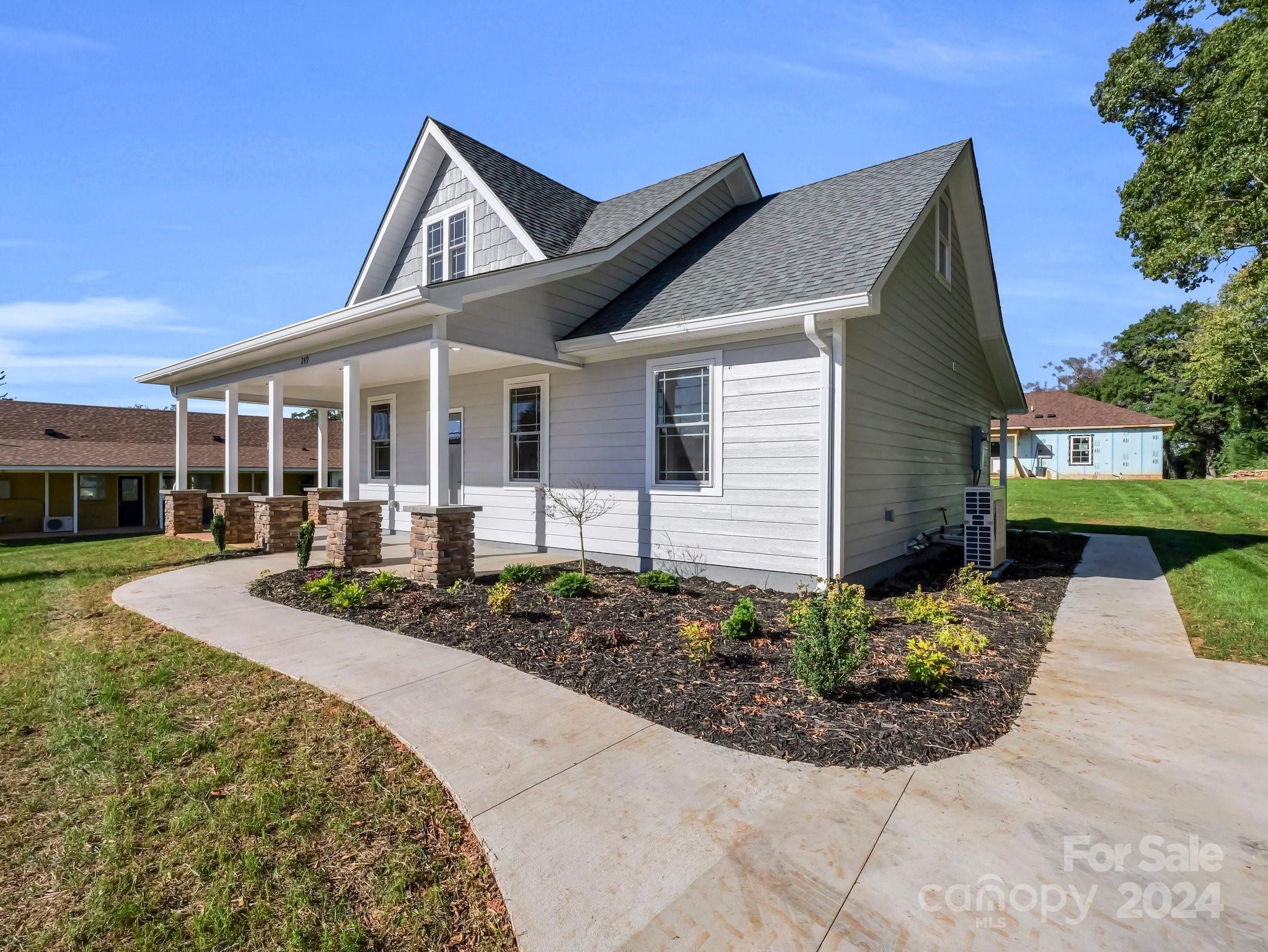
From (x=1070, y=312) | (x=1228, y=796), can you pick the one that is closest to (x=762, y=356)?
(x=1228, y=796)

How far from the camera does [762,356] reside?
7297 millimetres

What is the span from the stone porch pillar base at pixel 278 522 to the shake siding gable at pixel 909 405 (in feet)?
31.3

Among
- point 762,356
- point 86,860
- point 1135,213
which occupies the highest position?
point 1135,213

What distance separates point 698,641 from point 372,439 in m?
10.9

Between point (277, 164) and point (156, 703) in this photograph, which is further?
point (277, 164)

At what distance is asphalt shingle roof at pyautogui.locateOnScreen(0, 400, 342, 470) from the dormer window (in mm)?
18507

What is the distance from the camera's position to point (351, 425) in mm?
9039

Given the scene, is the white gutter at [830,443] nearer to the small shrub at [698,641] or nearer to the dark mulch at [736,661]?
the dark mulch at [736,661]

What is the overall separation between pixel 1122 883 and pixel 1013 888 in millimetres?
468

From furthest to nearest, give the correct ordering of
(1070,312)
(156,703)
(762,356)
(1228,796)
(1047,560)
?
(1070,312) < (1047,560) < (762,356) < (156,703) < (1228,796)

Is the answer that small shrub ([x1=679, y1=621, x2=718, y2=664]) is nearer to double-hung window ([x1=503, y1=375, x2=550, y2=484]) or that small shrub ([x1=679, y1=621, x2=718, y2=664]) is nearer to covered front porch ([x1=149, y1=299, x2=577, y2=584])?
covered front porch ([x1=149, y1=299, x2=577, y2=584])

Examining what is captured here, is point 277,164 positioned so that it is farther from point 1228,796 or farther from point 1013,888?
point 1228,796

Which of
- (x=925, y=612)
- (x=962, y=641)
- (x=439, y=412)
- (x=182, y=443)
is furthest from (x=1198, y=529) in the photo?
(x=182, y=443)

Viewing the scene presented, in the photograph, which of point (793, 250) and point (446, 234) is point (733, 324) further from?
point (446, 234)
